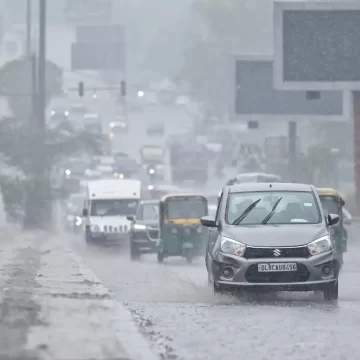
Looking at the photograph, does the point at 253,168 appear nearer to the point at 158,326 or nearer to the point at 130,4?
the point at 158,326

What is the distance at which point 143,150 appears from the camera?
→ 3976 inches

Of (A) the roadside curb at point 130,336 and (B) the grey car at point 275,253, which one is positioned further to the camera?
(B) the grey car at point 275,253

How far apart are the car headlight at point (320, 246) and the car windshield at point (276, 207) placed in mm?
737

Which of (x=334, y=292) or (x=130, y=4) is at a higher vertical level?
→ (x=130, y=4)

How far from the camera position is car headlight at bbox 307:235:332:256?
16.4 meters

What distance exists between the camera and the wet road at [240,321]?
1142 cm

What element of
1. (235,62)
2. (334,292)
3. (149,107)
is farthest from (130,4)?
(334,292)

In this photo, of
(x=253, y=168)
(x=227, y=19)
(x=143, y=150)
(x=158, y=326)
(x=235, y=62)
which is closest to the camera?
(x=158, y=326)

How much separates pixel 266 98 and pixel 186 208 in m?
32.6

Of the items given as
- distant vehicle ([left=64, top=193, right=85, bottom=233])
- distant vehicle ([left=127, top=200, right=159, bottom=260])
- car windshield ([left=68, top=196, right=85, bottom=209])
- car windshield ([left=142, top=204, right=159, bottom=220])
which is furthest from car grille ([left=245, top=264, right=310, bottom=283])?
car windshield ([left=68, top=196, right=85, bottom=209])

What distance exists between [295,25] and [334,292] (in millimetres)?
31048

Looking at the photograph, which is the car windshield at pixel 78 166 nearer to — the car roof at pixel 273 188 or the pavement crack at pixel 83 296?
the car roof at pixel 273 188

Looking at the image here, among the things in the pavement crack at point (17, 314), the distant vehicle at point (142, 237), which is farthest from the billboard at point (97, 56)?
the pavement crack at point (17, 314)

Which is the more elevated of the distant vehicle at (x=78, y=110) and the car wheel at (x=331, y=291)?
the distant vehicle at (x=78, y=110)
